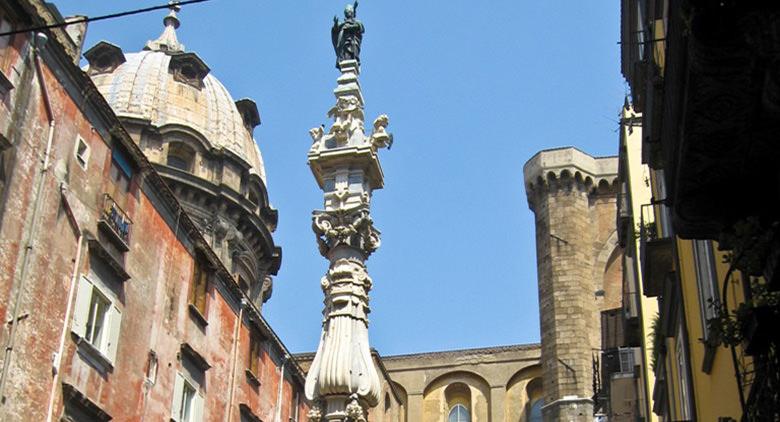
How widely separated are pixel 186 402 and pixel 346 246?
16.1 m

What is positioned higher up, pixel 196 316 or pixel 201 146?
pixel 201 146

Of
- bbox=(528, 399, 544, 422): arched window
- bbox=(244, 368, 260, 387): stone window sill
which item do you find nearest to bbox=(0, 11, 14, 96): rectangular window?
bbox=(244, 368, 260, 387): stone window sill

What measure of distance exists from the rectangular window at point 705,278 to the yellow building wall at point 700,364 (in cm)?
24

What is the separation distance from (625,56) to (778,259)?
16299 mm

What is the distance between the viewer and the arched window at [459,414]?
55625mm

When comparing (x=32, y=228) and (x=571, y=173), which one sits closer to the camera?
(x=32, y=228)

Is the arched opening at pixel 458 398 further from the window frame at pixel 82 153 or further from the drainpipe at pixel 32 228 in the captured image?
the drainpipe at pixel 32 228

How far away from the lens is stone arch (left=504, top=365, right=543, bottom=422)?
54.7 metres

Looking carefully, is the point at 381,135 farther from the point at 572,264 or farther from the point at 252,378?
the point at 572,264

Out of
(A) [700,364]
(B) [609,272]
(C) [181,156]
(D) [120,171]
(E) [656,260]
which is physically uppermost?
(B) [609,272]

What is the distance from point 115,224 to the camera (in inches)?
803

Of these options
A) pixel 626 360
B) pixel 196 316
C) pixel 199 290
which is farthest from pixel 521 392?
pixel 196 316

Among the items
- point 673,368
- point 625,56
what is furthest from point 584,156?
point 673,368

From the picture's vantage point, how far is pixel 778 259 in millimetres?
7074
